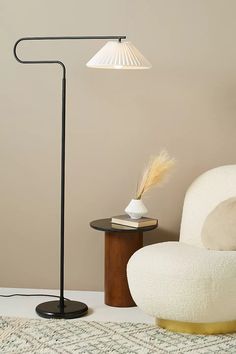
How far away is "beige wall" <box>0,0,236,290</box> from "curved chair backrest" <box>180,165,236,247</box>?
0.81 feet

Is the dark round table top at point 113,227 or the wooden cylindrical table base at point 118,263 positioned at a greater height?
the dark round table top at point 113,227

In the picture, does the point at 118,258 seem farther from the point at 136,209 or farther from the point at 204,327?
the point at 204,327

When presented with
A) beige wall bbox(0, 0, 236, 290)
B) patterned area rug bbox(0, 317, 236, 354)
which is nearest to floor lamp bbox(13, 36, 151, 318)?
patterned area rug bbox(0, 317, 236, 354)

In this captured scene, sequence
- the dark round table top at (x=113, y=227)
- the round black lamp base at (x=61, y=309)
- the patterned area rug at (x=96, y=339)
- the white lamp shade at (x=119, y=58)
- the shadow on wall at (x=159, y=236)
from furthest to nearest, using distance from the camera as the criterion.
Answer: the shadow on wall at (x=159, y=236) < the dark round table top at (x=113, y=227) < the round black lamp base at (x=61, y=309) < the white lamp shade at (x=119, y=58) < the patterned area rug at (x=96, y=339)

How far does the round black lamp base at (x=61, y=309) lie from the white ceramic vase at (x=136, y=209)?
23.1 inches

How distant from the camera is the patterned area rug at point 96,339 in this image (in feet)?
12.5

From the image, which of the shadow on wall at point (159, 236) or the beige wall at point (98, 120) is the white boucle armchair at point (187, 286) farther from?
the beige wall at point (98, 120)

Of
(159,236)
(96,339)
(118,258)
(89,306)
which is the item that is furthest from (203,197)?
(96,339)

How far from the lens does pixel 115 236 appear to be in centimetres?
464

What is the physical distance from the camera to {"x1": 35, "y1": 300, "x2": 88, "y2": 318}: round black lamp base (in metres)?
4.40

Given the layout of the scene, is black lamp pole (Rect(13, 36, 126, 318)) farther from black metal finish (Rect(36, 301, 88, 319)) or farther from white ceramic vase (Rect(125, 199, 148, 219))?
white ceramic vase (Rect(125, 199, 148, 219))

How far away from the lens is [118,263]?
4668 millimetres

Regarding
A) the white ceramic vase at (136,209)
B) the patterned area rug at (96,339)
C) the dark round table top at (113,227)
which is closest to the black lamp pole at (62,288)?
the patterned area rug at (96,339)

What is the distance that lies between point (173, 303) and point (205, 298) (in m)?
0.16
